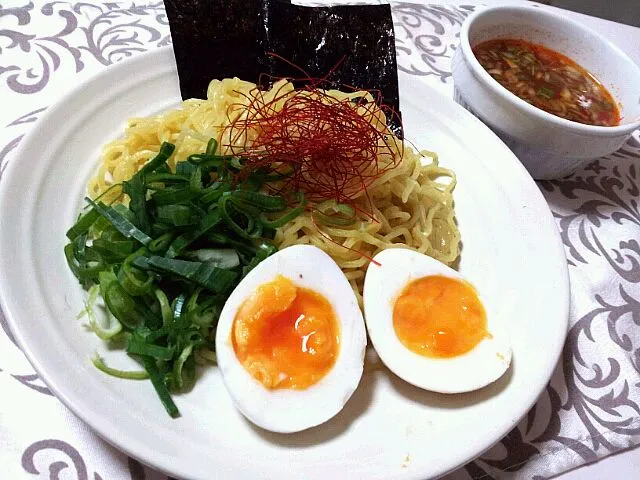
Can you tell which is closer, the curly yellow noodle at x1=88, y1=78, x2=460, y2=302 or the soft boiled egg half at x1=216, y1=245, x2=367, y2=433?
the soft boiled egg half at x1=216, y1=245, x2=367, y2=433

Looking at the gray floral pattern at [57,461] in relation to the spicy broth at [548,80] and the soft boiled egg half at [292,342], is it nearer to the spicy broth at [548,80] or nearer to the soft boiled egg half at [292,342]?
the soft boiled egg half at [292,342]

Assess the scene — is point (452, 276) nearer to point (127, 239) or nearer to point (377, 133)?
point (377, 133)

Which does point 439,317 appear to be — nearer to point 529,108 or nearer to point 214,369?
point 214,369

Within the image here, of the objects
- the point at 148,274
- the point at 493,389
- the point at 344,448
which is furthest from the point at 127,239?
the point at 493,389

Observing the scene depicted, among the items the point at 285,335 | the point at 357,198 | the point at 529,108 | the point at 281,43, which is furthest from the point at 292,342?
the point at 281,43

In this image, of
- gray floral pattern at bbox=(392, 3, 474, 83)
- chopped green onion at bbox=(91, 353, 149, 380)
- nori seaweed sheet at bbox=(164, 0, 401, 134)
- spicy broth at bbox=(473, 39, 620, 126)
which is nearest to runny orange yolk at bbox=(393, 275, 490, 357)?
chopped green onion at bbox=(91, 353, 149, 380)

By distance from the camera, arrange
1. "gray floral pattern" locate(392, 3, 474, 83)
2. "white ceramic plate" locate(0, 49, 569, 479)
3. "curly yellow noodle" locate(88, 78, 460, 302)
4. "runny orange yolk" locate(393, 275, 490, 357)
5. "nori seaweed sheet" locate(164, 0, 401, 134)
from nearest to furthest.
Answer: "white ceramic plate" locate(0, 49, 569, 479) < "runny orange yolk" locate(393, 275, 490, 357) < "curly yellow noodle" locate(88, 78, 460, 302) < "nori seaweed sheet" locate(164, 0, 401, 134) < "gray floral pattern" locate(392, 3, 474, 83)

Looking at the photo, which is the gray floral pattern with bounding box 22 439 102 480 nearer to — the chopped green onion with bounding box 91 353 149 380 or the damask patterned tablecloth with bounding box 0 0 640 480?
the damask patterned tablecloth with bounding box 0 0 640 480

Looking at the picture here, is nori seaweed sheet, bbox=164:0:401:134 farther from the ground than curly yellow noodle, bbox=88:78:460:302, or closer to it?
farther from the ground
